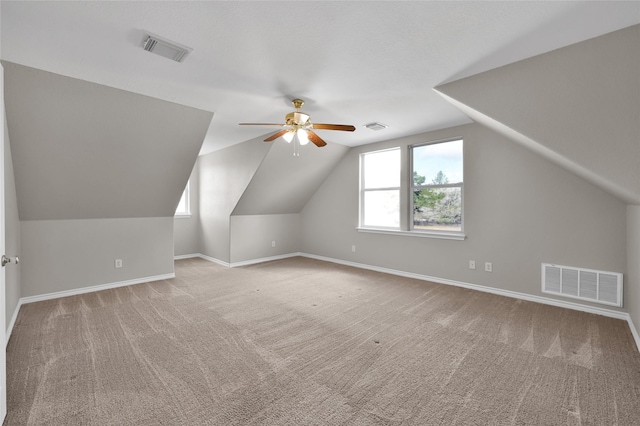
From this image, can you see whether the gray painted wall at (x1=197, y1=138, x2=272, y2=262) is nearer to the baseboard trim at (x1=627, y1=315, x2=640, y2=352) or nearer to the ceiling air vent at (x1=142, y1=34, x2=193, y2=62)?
the ceiling air vent at (x1=142, y1=34, x2=193, y2=62)

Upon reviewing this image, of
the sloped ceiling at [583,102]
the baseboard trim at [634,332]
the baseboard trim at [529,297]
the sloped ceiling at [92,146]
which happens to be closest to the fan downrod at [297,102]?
the sloped ceiling at [92,146]

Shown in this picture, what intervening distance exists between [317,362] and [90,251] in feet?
12.3

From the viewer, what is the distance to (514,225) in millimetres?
3803

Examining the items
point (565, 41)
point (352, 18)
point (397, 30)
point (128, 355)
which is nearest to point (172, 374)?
point (128, 355)

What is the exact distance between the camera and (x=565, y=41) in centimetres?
213

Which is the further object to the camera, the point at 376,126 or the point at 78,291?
the point at 376,126

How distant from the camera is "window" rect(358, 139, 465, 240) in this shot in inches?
174

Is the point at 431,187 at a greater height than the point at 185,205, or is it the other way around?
the point at 431,187

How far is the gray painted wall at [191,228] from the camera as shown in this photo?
20.7 feet

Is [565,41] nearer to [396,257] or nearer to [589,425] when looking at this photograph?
[589,425]

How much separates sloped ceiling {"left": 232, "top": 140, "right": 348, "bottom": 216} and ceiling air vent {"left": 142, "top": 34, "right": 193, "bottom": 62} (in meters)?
2.39

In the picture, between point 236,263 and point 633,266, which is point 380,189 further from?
point 633,266

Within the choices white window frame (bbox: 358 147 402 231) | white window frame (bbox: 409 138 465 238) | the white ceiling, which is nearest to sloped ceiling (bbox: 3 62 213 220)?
the white ceiling

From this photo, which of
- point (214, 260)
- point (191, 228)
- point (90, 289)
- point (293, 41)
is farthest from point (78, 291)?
point (293, 41)
